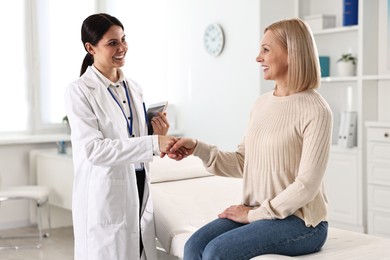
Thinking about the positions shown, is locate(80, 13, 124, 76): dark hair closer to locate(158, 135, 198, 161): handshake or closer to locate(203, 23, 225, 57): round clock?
locate(158, 135, 198, 161): handshake

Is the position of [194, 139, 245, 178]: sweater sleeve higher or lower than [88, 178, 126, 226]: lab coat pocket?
higher

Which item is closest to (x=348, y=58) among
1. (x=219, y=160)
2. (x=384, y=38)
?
→ (x=384, y=38)

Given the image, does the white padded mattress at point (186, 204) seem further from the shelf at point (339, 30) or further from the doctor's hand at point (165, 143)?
the shelf at point (339, 30)

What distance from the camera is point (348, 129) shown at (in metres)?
4.86

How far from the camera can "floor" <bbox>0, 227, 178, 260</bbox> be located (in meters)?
4.43

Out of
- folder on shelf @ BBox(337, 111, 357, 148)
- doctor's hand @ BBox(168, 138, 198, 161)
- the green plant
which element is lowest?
folder on shelf @ BBox(337, 111, 357, 148)

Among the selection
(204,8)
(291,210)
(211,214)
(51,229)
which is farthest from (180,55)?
(291,210)

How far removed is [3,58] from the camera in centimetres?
542

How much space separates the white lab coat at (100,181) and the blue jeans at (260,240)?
13.6 inches

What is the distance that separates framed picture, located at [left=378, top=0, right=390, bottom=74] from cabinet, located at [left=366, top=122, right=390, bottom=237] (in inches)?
19.5

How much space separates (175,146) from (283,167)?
1.42ft

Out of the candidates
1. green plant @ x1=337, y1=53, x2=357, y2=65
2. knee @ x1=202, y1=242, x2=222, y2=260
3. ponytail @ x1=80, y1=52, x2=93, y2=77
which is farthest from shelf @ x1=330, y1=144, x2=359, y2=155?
knee @ x1=202, y1=242, x2=222, y2=260

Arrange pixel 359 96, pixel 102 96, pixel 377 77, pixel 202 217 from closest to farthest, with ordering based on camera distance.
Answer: pixel 102 96 → pixel 202 217 → pixel 377 77 → pixel 359 96

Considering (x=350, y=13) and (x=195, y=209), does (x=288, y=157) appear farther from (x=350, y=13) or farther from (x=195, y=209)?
(x=350, y=13)
